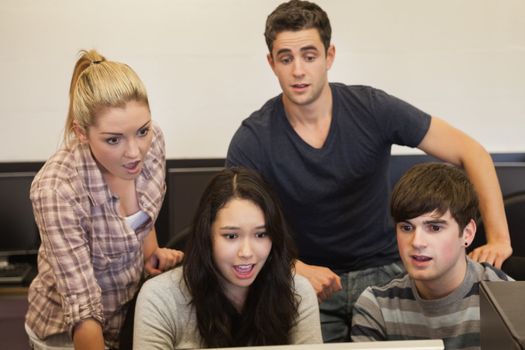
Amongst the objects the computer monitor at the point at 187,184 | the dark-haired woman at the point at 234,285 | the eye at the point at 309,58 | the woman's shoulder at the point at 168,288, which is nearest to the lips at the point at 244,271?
the dark-haired woman at the point at 234,285

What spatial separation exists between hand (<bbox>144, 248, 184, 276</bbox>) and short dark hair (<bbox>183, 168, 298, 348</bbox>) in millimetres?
253

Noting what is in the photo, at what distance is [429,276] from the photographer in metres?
1.68

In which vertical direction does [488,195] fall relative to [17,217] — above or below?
above

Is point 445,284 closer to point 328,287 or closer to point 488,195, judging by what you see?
point 328,287

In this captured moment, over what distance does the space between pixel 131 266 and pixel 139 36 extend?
55.9 inches

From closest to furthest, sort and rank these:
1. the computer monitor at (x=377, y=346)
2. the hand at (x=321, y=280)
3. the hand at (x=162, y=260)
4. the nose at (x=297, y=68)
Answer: the computer monitor at (x=377, y=346) → the hand at (x=321, y=280) → the hand at (x=162, y=260) → the nose at (x=297, y=68)

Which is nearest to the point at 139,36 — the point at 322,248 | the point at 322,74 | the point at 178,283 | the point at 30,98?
the point at 30,98

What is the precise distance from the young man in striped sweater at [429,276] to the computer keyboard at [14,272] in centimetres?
156

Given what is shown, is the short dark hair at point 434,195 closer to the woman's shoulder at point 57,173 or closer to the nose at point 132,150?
the nose at point 132,150

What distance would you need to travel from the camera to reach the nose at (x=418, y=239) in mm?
1680

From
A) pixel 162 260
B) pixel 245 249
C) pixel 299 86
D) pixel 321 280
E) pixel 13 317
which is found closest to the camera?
pixel 245 249

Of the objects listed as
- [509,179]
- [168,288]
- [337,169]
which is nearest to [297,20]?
[337,169]

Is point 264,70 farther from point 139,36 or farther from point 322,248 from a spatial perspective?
point 322,248

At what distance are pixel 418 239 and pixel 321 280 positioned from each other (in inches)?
11.2
